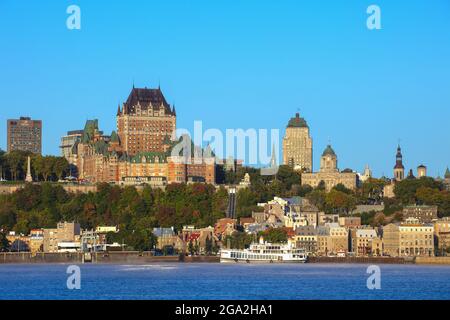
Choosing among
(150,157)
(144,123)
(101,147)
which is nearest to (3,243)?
(150,157)

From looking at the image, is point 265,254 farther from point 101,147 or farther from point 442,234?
point 101,147

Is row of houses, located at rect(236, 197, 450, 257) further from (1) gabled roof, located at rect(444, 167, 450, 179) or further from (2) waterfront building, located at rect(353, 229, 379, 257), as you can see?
(1) gabled roof, located at rect(444, 167, 450, 179)

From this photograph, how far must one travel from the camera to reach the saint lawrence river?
58.5m

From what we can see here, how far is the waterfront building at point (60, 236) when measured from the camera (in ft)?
387

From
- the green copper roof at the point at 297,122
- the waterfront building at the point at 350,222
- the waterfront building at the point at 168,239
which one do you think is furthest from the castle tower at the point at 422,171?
the waterfront building at the point at 168,239

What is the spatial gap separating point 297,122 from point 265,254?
60049 mm

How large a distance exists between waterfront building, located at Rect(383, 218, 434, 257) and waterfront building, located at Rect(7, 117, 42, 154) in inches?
3083

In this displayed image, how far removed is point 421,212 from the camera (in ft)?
412

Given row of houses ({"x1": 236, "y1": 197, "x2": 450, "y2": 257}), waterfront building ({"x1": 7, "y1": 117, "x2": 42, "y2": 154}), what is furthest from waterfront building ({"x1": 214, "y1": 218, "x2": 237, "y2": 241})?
waterfront building ({"x1": 7, "y1": 117, "x2": 42, "y2": 154})

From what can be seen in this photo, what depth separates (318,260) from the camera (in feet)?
359

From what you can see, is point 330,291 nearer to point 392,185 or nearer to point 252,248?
point 252,248
